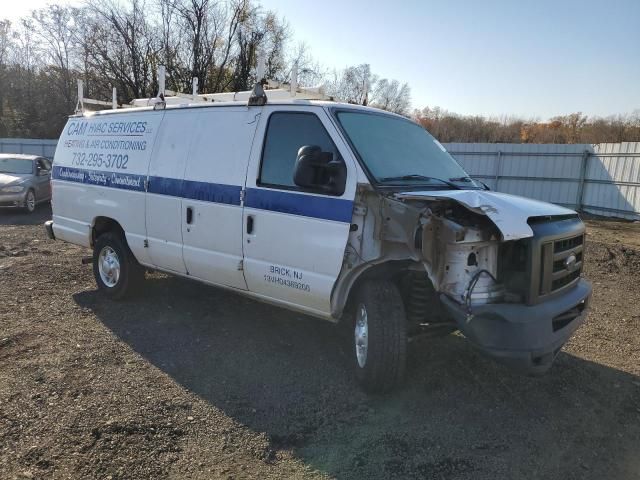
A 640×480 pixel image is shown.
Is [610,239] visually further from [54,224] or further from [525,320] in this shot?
[54,224]

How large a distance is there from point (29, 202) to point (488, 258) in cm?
1434

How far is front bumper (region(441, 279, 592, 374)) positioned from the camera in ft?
10.8

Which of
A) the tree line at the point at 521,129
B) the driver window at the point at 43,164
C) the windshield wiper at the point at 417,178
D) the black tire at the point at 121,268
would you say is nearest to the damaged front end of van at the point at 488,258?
the windshield wiper at the point at 417,178

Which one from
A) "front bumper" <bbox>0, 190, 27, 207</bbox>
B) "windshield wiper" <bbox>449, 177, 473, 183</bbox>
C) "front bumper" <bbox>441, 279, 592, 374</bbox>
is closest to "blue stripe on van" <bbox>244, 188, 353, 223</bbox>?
"front bumper" <bbox>441, 279, 592, 374</bbox>

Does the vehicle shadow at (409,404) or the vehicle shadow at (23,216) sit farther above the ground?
the vehicle shadow at (409,404)

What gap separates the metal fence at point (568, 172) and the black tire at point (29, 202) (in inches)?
516

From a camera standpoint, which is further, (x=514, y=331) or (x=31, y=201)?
(x=31, y=201)

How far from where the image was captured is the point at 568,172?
17984mm

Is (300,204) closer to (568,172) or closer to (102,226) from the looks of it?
(102,226)

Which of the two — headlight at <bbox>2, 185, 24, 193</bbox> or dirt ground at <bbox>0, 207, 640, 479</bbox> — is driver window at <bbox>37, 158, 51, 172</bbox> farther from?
dirt ground at <bbox>0, 207, 640, 479</bbox>

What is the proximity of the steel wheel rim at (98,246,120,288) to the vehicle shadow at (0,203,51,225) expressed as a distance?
7.98 m

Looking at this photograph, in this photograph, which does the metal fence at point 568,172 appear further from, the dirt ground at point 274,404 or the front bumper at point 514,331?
the front bumper at point 514,331

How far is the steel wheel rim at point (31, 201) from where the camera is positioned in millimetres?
14320

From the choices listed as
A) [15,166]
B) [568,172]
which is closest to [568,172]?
[568,172]
